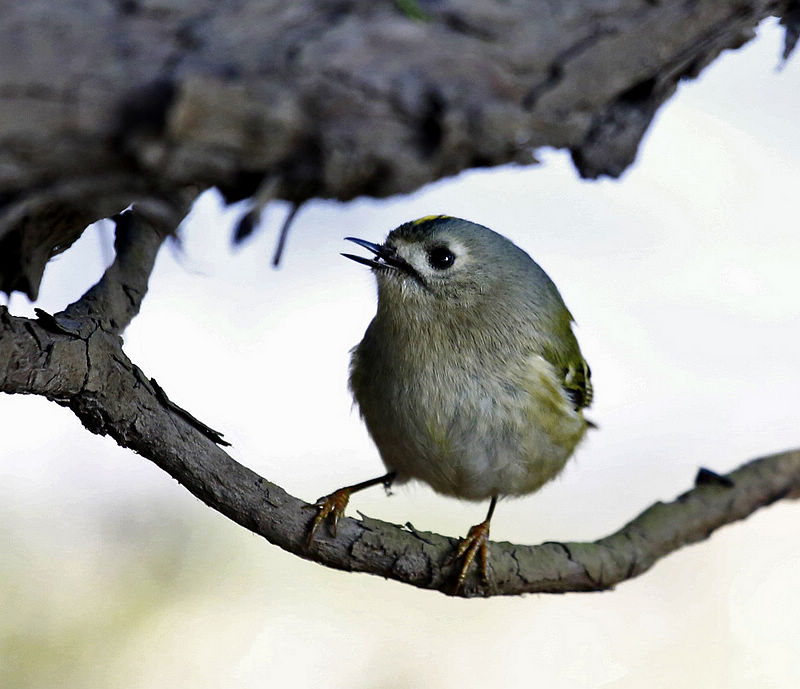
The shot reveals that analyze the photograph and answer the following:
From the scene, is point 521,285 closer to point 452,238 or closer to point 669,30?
point 452,238

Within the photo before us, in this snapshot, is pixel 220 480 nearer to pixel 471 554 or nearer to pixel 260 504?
pixel 260 504

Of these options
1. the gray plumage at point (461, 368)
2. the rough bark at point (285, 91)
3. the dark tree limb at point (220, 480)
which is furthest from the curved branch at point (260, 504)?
the rough bark at point (285, 91)

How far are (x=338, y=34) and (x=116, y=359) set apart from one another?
496 millimetres

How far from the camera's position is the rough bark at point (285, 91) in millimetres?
438

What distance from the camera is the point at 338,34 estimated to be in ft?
1.54

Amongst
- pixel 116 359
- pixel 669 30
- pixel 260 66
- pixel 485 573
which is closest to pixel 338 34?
pixel 260 66

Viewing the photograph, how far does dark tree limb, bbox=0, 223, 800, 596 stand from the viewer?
2.64 ft

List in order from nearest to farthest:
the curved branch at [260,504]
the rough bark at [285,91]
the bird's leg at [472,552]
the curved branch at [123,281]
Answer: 1. the rough bark at [285,91]
2. the curved branch at [260,504]
3. the curved branch at [123,281]
4. the bird's leg at [472,552]

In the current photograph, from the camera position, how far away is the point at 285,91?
0.45 metres

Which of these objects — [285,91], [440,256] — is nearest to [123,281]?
[440,256]

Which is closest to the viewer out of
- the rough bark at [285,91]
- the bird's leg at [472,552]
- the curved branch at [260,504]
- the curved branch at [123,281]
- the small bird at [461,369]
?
the rough bark at [285,91]

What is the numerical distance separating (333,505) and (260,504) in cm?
13

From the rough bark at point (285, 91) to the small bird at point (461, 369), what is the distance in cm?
63

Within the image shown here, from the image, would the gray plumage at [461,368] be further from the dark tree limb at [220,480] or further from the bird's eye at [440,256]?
the dark tree limb at [220,480]
